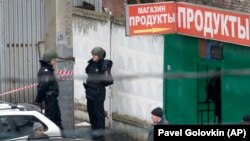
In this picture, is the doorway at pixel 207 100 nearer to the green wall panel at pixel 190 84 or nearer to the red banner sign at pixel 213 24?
the green wall panel at pixel 190 84

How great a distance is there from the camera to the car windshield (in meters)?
14.0

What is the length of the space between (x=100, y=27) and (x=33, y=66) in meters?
2.49

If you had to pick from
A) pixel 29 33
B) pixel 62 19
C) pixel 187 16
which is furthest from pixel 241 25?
pixel 29 33

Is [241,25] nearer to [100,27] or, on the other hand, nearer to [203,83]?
[203,83]

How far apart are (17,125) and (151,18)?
2979 millimetres

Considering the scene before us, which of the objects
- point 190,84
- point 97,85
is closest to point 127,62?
point 97,85

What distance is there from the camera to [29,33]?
2041 centimetres

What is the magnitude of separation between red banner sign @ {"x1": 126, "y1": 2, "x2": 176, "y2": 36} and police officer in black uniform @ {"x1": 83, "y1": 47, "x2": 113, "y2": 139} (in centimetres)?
108

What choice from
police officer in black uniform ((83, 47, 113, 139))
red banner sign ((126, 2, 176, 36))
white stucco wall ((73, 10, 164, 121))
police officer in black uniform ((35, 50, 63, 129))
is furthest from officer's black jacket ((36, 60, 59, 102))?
red banner sign ((126, 2, 176, 36))

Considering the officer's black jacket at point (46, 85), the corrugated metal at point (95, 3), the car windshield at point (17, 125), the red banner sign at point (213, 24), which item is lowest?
the car windshield at point (17, 125)

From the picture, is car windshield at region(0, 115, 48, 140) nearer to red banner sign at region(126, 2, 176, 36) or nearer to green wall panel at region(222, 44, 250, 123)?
red banner sign at region(126, 2, 176, 36)

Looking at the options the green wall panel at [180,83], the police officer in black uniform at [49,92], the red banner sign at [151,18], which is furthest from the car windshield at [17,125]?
the green wall panel at [180,83]

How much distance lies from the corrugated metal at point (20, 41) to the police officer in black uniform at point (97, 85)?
3.27m

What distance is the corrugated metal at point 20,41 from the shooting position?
66.2 feet
